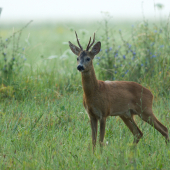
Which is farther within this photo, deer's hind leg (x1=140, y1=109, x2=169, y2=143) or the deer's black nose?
deer's hind leg (x1=140, y1=109, x2=169, y2=143)

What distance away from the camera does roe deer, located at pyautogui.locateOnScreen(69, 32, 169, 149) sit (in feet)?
14.0

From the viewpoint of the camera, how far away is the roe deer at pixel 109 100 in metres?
4.27

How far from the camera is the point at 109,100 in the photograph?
4.41m

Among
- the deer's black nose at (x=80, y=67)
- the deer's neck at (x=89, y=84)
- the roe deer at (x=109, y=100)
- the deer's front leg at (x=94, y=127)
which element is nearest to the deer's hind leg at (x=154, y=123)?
the roe deer at (x=109, y=100)

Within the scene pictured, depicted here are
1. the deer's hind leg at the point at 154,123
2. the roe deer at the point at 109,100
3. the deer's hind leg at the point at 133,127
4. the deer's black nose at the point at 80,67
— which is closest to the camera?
the deer's black nose at the point at 80,67

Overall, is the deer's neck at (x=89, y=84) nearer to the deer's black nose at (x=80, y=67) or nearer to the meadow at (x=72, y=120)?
the deer's black nose at (x=80, y=67)

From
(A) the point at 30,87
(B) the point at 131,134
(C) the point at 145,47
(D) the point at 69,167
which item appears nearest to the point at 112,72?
(C) the point at 145,47

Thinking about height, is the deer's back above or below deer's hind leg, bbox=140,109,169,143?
above

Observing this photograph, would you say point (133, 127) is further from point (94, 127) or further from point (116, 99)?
point (94, 127)

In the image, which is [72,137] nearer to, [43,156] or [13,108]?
[43,156]

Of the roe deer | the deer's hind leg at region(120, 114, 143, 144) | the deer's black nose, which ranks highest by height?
the deer's black nose

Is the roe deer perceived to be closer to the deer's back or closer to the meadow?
the deer's back

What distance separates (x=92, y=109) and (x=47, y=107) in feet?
4.85

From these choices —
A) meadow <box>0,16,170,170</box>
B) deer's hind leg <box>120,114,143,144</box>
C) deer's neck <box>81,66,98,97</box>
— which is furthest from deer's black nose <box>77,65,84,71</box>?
deer's hind leg <box>120,114,143,144</box>
